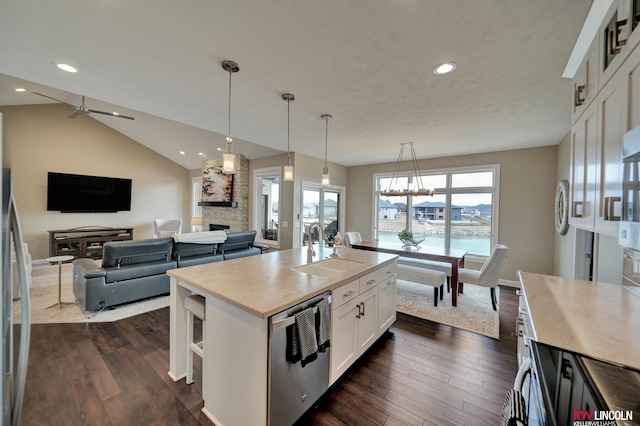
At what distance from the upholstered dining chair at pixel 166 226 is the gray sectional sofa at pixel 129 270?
4.12 m

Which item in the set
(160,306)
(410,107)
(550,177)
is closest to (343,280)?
(410,107)

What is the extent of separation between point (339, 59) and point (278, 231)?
14.1 ft

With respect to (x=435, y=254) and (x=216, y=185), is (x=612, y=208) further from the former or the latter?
(x=216, y=185)

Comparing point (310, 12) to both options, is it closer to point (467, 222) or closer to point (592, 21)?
point (592, 21)

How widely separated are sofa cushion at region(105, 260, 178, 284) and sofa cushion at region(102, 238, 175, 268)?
7cm

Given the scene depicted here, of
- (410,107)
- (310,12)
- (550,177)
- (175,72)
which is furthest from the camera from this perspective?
(550,177)

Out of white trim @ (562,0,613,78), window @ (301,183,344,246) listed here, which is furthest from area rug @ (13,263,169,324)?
white trim @ (562,0,613,78)

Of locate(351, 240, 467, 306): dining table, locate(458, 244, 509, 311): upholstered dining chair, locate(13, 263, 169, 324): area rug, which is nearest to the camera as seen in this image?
locate(13, 263, 169, 324): area rug

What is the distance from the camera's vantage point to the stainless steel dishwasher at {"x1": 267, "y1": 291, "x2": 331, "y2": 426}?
1.35 metres

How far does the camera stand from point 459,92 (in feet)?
8.10

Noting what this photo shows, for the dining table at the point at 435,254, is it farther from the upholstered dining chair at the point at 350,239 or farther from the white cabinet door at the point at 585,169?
the white cabinet door at the point at 585,169

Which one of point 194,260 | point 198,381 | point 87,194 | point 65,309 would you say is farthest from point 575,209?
point 87,194

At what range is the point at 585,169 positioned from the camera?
1.62 m

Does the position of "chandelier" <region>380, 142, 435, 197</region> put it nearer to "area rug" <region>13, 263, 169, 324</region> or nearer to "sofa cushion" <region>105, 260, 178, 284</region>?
"sofa cushion" <region>105, 260, 178, 284</region>
